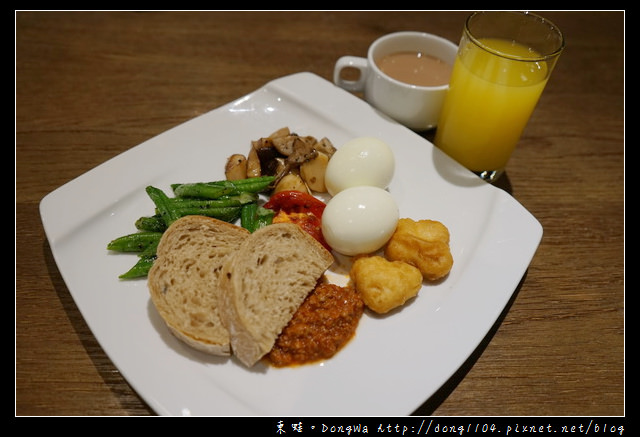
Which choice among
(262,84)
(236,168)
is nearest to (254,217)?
(236,168)

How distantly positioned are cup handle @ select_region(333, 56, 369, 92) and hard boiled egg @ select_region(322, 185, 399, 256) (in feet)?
2.97

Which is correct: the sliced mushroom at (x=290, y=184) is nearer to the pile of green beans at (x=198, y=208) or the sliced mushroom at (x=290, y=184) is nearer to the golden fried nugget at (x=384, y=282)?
the pile of green beans at (x=198, y=208)

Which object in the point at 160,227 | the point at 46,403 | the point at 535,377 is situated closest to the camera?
the point at 46,403

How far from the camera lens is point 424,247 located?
5.91 ft

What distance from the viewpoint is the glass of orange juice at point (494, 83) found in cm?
199

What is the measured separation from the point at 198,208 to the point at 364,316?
0.81 metres

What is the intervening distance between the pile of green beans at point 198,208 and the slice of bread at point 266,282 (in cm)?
26

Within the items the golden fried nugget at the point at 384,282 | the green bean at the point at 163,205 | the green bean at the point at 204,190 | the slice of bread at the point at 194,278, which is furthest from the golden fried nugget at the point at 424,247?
the green bean at the point at 163,205

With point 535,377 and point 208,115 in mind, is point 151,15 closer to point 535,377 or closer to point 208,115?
point 208,115

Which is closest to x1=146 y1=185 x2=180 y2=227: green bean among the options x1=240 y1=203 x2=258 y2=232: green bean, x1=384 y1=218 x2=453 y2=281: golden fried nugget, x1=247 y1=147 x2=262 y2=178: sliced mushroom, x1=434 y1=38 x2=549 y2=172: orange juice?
x1=240 y1=203 x2=258 y2=232: green bean

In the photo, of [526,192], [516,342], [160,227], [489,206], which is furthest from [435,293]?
[160,227]

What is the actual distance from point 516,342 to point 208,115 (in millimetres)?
1719

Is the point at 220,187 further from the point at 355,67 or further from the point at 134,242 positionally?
the point at 355,67

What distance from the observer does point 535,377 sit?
1.72 m
